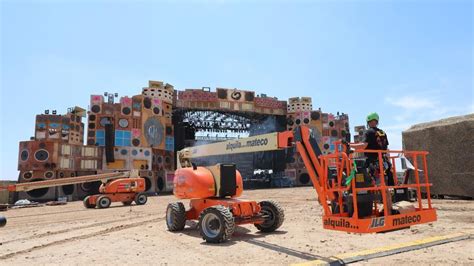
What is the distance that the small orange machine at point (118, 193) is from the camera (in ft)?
77.3

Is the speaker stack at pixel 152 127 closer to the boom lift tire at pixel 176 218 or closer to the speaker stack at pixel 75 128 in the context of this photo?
the speaker stack at pixel 75 128

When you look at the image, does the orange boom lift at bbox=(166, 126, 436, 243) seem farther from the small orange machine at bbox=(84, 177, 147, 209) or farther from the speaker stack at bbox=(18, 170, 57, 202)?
the speaker stack at bbox=(18, 170, 57, 202)

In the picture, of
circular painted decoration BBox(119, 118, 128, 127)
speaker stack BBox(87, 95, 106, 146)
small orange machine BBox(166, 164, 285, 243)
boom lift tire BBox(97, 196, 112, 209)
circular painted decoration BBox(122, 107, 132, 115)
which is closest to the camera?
small orange machine BBox(166, 164, 285, 243)

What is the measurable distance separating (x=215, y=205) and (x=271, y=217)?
1834 mm

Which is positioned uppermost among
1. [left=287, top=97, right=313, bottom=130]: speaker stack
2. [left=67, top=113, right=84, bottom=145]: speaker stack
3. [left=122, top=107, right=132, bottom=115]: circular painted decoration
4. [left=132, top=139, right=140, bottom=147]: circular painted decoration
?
[left=287, top=97, right=313, bottom=130]: speaker stack

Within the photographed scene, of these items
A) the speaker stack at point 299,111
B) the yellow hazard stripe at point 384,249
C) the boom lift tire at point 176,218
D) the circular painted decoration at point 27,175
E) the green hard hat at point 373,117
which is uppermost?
the speaker stack at point 299,111

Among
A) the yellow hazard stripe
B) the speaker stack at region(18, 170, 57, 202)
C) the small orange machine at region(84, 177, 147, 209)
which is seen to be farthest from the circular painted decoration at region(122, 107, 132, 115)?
the yellow hazard stripe

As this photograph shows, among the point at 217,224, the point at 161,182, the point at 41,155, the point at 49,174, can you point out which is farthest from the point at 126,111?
the point at 217,224

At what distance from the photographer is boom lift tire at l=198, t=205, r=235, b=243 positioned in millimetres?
9000

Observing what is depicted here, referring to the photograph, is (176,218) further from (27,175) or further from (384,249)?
(27,175)

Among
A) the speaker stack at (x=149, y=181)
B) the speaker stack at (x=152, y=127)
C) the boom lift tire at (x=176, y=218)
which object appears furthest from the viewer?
the speaker stack at (x=152, y=127)

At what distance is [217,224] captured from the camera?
9.80m

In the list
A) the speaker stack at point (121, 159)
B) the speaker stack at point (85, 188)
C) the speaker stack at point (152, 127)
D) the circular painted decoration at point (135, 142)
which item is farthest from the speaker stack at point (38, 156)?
the speaker stack at point (152, 127)

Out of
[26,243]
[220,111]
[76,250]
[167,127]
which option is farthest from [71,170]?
[76,250]
